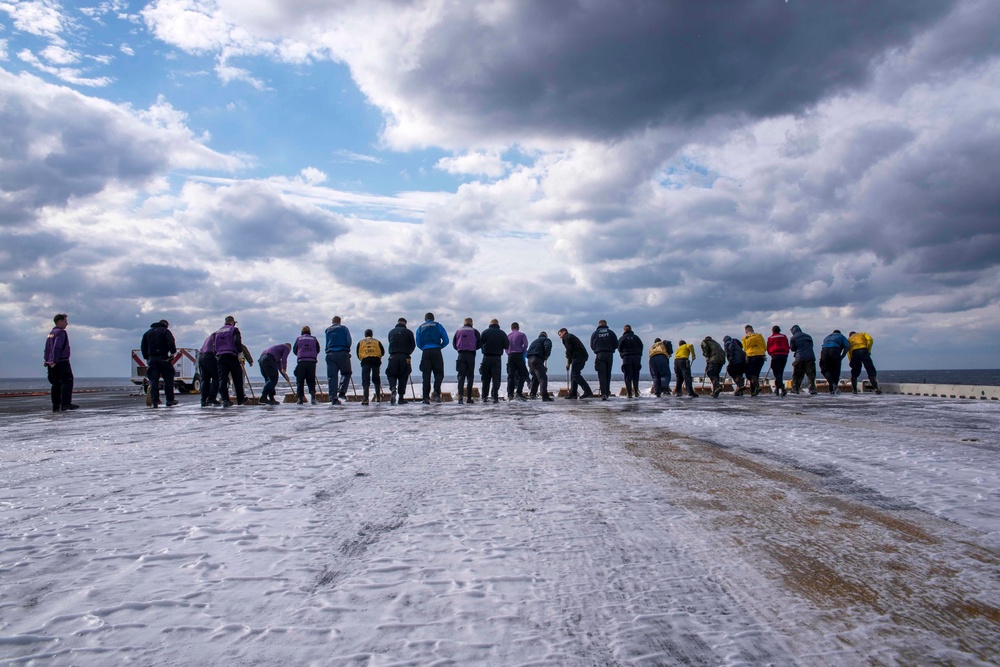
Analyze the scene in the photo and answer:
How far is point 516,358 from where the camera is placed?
14.0 meters

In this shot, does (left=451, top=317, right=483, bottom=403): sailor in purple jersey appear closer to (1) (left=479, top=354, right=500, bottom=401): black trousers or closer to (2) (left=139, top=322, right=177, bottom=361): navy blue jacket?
(1) (left=479, top=354, right=500, bottom=401): black trousers

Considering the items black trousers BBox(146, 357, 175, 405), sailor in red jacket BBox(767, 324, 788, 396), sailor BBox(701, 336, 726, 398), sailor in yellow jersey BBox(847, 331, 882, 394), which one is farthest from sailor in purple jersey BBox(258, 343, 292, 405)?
sailor in yellow jersey BBox(847, 331, 882, 394)

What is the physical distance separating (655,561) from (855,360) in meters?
16.1

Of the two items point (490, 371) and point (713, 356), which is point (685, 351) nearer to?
point (713, 356)

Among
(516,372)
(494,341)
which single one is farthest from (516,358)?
(494,341)

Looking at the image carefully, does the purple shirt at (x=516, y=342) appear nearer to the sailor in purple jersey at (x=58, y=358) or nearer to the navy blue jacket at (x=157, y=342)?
the navy blue jacket at (x=157, y=342)

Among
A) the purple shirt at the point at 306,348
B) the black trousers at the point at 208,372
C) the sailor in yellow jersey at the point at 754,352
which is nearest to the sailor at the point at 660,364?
the sailor in yellow jersey at the point at 754,352

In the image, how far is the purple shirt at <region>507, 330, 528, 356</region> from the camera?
13.8 m

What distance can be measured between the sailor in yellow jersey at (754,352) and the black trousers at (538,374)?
5.37m

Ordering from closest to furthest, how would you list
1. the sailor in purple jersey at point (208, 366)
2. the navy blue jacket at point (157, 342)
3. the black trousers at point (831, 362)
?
the navy blue jacket at point (157, 342) < the sailor in purple jersey at point (208, 366) < the black trousers at point (831, 362)

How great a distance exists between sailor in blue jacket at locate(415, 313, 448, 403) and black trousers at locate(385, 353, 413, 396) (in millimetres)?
374

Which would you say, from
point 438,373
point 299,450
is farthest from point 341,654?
point 438,373

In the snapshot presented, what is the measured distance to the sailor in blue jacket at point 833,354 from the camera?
1512 centimetres

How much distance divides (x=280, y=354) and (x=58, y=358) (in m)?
4.30
